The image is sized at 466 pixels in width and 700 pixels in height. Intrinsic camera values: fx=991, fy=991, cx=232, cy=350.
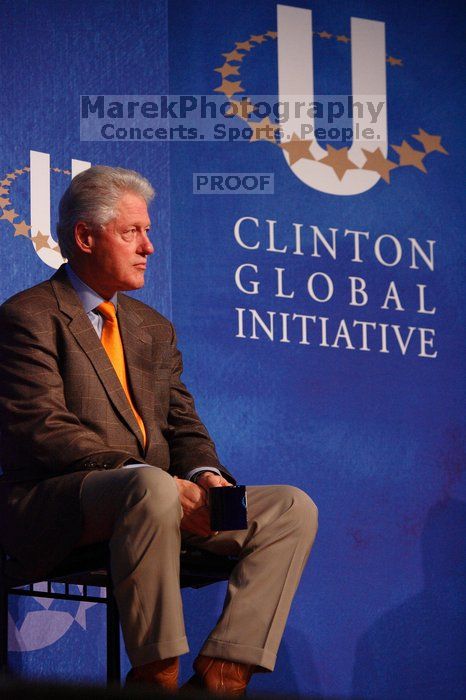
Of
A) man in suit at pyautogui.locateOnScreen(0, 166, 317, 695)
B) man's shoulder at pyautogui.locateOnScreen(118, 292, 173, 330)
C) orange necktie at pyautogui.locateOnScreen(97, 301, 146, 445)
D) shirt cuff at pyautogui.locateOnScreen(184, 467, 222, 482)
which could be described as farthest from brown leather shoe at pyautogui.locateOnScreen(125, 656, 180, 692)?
man's shoulder at pyautogui.locateOnScreen(118, 292, 173, 330)

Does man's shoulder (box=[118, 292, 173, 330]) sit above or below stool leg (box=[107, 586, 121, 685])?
above

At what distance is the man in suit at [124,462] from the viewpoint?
2.10 m

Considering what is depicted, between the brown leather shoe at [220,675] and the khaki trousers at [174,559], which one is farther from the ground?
the khaki trousers at [174,559]

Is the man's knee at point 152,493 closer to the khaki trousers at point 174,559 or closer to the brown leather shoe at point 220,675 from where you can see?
the khaki trousers at point 174,559

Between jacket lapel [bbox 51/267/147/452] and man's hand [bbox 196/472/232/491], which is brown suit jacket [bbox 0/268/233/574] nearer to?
jacket lapel [bbox 51/267/147/452]

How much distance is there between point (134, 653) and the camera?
206 cm

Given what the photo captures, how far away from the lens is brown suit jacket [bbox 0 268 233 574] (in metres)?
2.29

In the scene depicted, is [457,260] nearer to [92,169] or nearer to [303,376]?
[303,376]

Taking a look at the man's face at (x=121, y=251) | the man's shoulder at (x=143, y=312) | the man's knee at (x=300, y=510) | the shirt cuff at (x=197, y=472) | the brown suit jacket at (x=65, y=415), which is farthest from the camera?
the man's shoulder at (x=143, y=312)

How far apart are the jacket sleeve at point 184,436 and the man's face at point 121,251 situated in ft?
0.89

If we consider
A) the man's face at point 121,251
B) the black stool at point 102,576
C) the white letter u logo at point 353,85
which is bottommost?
the black stool at point 102,576

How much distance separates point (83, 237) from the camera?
269 cm

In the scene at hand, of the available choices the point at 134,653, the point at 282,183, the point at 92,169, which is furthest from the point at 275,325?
the point at 134,653

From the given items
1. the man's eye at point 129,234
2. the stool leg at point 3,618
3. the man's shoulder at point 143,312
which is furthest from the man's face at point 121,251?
the stool leg at point 3,618
